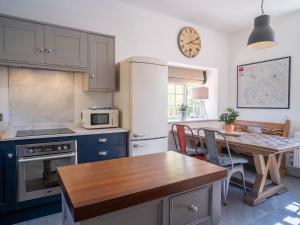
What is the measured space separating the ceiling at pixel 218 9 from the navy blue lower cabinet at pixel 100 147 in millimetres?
2030

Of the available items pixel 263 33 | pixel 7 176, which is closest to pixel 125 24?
pixel 263 33

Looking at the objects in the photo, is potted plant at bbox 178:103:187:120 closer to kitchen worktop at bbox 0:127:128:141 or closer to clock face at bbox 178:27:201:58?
clock face at bbox 178:27:201:58

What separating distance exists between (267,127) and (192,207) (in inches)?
134

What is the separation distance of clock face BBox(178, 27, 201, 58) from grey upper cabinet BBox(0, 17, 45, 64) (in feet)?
7.64

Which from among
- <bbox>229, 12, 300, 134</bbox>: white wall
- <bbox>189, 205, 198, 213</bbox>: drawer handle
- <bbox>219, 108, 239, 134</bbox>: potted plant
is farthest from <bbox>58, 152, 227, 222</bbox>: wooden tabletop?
<bbox>229, 12, 300, 134</bbox>: white wall

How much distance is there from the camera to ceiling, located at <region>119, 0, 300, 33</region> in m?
3.08

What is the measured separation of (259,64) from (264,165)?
220 centimetres

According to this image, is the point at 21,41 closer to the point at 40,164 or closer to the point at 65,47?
the point at 65,47

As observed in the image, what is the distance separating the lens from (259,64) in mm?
3973

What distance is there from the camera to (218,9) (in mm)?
3320

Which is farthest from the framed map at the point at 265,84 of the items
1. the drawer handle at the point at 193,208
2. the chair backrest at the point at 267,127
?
the drawer handle at the point at 193,208

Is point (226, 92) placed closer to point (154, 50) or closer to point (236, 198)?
point (154, 50)

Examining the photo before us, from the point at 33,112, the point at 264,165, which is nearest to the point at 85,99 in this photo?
A: the point at 33,112

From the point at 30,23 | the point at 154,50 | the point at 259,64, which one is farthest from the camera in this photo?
the point at 259,64
